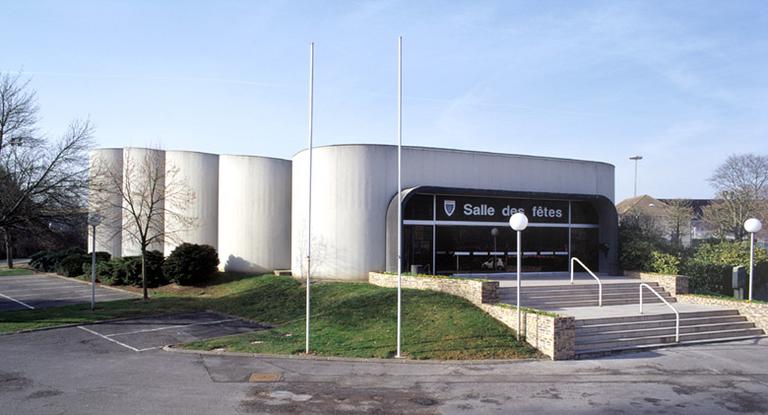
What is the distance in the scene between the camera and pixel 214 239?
2794cm

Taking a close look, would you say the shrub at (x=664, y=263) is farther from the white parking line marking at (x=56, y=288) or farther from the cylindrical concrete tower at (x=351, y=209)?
the white parking line marking at (x=56, y=288)

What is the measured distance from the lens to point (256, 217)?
2578 cm

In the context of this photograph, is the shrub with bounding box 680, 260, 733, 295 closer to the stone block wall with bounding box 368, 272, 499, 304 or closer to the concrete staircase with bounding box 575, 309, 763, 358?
the concrete staircase with bounding box 575, 309, 763, 358

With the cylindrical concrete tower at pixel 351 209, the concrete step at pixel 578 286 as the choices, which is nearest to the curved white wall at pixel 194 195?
the cylindrical concrete tower at pixel 351 209

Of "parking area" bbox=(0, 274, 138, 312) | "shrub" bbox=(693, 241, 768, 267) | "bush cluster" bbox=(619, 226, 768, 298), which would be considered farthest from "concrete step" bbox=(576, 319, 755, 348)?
"parking area" bbox=(0, 274, 138, 312)

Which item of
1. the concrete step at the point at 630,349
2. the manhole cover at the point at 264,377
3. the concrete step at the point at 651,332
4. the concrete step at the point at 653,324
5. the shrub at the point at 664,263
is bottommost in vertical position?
the concrete step at the point at 630,349

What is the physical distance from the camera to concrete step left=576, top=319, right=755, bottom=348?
12.4 meters

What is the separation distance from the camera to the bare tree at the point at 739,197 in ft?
124

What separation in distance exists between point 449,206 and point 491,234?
212 centimetres

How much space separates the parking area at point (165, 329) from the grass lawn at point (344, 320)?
83 cm

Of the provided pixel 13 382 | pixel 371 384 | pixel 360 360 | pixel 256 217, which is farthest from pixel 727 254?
pixel 13 382

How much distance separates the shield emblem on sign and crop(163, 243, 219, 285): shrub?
37.9 feet

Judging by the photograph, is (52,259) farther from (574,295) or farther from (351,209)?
(574,295)

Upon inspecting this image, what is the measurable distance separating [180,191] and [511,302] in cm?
1926
